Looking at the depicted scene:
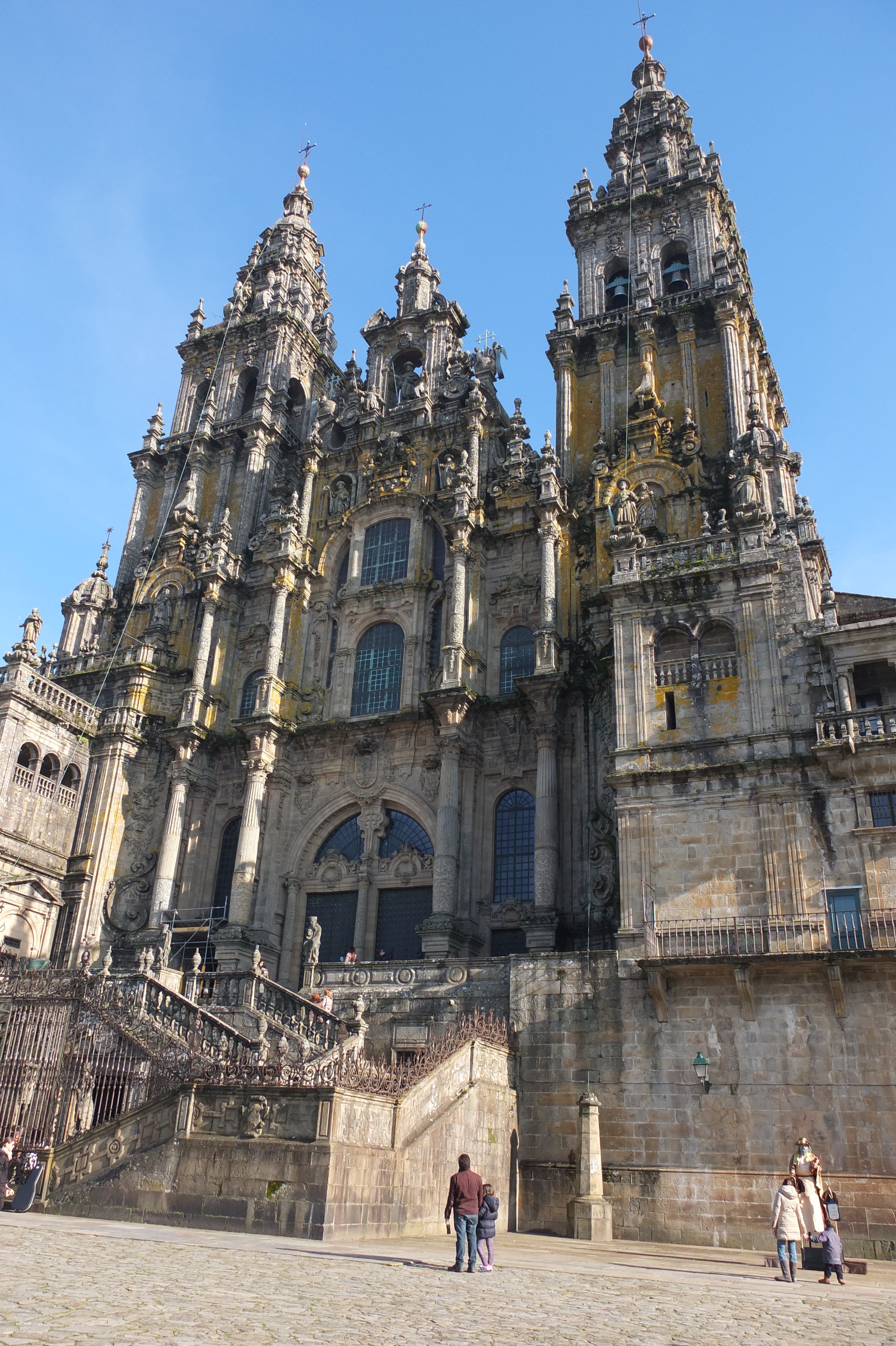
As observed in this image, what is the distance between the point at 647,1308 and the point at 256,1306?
435 centimetres

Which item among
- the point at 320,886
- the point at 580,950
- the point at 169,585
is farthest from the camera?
the point at 169,585

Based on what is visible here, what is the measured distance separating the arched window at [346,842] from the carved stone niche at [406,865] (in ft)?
4.85

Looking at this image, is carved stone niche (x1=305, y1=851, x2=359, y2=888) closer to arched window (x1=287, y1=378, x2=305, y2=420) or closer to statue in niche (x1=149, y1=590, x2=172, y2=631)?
statue in niche (x1=149, y1=590, x2=172, y2=631)

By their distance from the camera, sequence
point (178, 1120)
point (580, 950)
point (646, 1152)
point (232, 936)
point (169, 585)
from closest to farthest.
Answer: point (178, 1120) < point (646, 1152) < point (580, 950) < point (232, 936) < point (169, 585)

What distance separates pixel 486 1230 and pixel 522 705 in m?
21.3

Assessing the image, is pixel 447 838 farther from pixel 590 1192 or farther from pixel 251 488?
pixel 251 488

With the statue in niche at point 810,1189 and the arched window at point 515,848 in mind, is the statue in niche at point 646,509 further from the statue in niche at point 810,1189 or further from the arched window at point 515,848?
the statue in niche at point 810,1189

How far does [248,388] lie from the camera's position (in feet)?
165

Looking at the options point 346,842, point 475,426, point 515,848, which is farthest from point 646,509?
point 346,842

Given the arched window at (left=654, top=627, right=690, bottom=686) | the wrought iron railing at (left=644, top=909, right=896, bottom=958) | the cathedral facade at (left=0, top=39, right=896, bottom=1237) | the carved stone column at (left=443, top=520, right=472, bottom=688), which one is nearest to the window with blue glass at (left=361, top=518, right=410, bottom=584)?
the cathedral facade at (left=0, top=39, right=896, bottom=1237)

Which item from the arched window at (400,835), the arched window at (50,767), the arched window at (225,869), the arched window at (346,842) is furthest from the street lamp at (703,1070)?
the arched window at (50,767)

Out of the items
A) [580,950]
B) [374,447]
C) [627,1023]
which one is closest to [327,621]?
[374,447]

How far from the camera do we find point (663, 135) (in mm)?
46000

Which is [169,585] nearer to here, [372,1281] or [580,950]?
[580,950]
